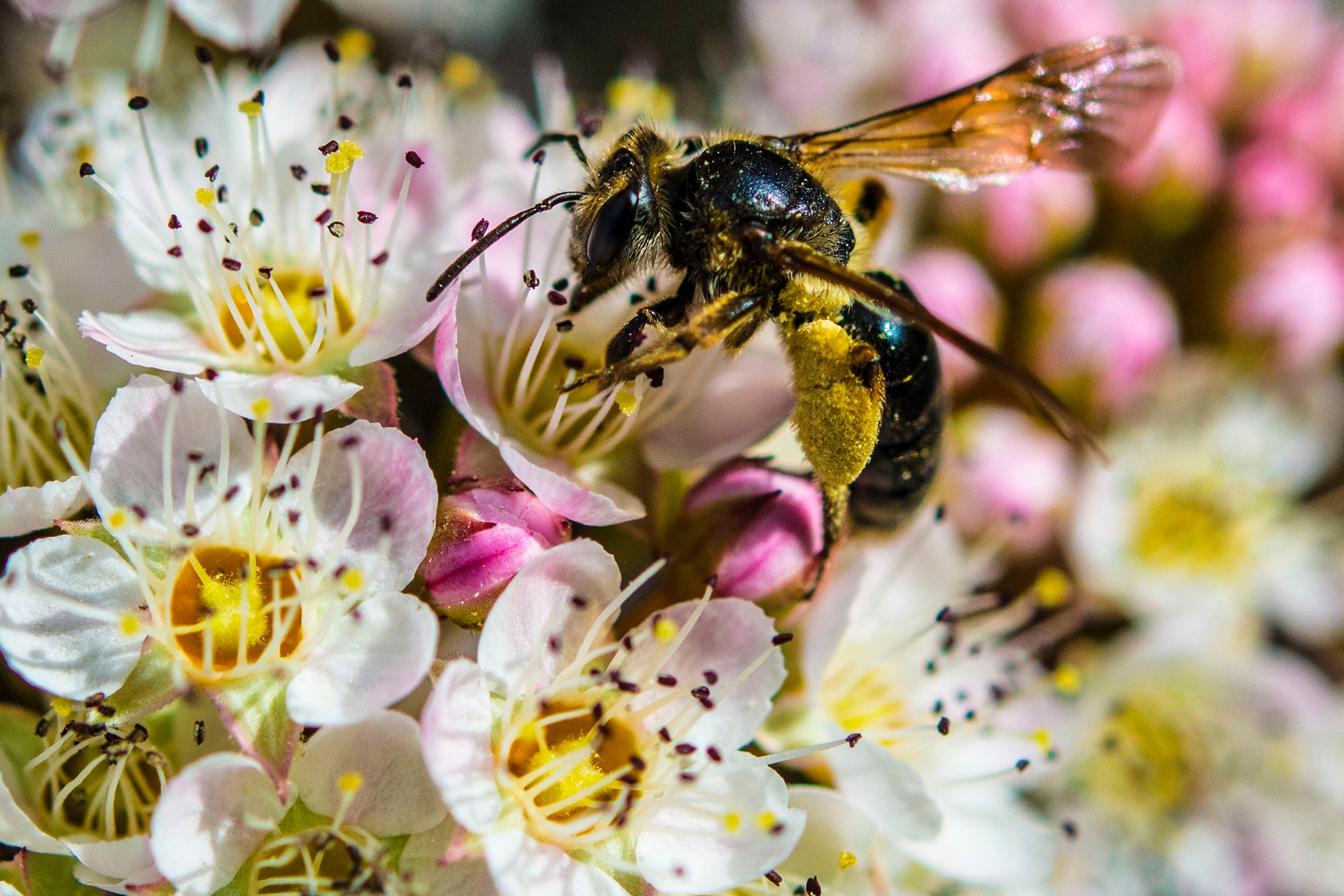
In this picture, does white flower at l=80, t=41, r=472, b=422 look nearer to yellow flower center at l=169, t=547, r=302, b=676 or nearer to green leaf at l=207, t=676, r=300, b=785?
yellow flower center at l=169, t=547, r=302, b=676

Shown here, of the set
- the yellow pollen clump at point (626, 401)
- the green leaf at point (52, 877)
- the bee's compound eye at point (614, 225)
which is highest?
the bee's compound eye at point (614, 225)

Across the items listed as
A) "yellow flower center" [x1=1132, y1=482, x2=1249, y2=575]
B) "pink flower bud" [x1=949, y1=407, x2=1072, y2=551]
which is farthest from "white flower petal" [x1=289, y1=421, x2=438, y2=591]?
"yellow flower center" [x1=1132, y1=482, x2=1249, y2=575]

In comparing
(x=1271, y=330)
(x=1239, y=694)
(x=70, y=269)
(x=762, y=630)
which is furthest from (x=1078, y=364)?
(x=70, y=269)

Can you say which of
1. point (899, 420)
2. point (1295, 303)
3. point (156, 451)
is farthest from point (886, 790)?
point (1295, 303)

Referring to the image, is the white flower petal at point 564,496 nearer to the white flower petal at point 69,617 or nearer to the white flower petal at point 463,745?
the white flower petal at point 463,745

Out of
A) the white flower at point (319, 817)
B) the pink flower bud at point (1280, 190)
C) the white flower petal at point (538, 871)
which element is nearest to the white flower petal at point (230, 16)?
the white flower at point (319, 817)

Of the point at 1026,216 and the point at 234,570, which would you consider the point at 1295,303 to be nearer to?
the point at 1026,216
